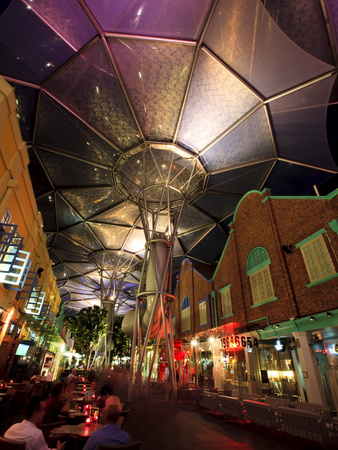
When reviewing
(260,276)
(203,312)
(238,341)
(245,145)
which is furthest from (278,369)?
(245,145)

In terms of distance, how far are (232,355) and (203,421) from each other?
8792 millimetres

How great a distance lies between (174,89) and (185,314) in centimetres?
2250

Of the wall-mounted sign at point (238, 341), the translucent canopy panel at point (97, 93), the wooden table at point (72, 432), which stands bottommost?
the wooden table at point (72, 432)

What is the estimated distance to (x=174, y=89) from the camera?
12578 mm

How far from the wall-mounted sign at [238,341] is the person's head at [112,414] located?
43.6ft

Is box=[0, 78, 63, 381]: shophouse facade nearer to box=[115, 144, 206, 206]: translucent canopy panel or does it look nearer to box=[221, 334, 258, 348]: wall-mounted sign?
box=[115, 144, 206, 206]: translucent canopy panel

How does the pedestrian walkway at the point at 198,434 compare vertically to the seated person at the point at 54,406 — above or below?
below

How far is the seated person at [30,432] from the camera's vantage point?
3393 millimetres

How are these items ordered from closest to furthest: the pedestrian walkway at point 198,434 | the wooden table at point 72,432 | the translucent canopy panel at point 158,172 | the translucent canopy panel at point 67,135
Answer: the wooden table at point 72,432 < the pedestrian walkway at point 198,434 < the translucent canopy panel at point 67,135 < the translucent canopy panel at point 158,172

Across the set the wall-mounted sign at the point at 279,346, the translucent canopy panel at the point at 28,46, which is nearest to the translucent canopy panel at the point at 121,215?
the translucent canopy panel at the point at 28,46

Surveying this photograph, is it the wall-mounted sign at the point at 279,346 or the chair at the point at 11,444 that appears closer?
the chair at the point at 11,444

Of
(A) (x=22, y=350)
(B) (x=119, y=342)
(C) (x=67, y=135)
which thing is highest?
(C) (x=67, y=135)

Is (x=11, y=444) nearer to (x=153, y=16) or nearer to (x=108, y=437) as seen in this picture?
(x=108, y=437)

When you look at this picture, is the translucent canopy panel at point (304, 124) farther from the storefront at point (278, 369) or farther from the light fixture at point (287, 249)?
the storefront at point (278, 369)
